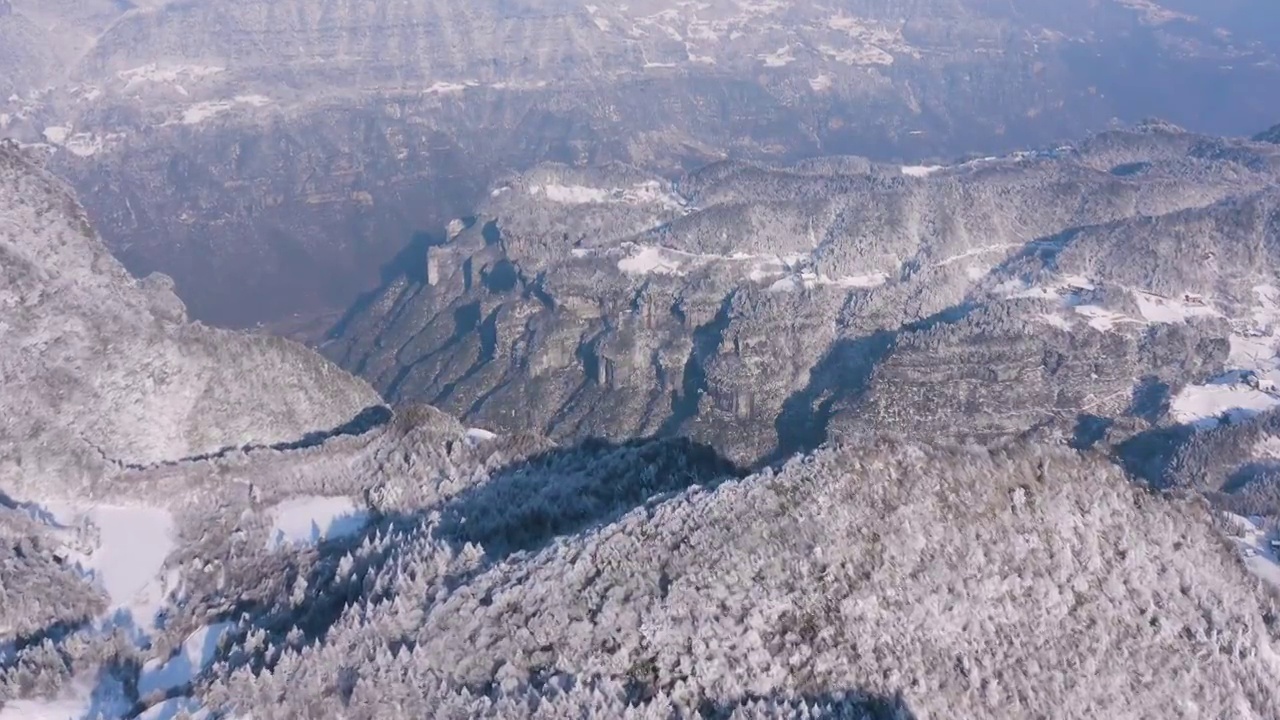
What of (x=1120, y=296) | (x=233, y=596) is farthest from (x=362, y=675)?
(x=1120, y=296)

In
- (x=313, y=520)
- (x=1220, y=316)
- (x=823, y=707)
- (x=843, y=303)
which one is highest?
(x=823, y=707)

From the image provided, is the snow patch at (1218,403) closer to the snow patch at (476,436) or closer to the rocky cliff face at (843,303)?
the rocky cliff face at (843,303)

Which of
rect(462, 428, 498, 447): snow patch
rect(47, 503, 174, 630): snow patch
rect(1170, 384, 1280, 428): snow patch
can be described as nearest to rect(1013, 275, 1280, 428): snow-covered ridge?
rect(1170, 384, 1280, 428): snow patch

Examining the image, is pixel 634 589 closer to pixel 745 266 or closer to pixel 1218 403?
pixel 1218 403

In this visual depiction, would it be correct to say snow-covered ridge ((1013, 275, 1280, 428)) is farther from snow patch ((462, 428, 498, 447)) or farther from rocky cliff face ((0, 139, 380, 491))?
rocky cliff face ((0, 139, 380, 491))

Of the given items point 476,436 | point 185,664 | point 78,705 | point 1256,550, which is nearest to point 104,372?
point 476,436

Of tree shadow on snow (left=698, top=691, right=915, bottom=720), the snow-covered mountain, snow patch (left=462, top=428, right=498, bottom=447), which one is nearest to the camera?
tree shadow on snow (left=698, top=691, right=915, bottom=720)
